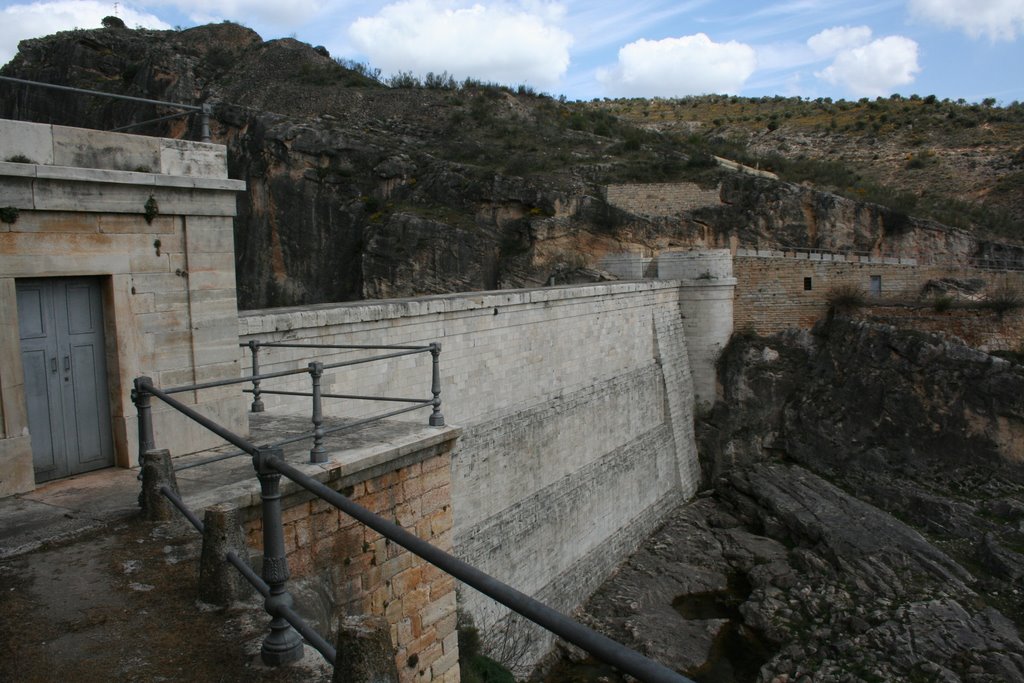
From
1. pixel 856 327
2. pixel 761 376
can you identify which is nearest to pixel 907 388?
pixel 856 327

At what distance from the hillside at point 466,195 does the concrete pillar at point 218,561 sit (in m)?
17.8

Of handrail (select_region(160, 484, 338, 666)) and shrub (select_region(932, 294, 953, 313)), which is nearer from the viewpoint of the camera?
handrail (select_region(160, 484, 338, 666))

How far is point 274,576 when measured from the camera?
3.02 metres

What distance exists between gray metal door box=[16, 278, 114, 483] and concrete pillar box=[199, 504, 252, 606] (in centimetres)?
235

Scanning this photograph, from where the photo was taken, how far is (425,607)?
17.4 ft

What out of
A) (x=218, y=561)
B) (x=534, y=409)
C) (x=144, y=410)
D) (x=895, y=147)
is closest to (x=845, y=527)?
(x=534, y=409)

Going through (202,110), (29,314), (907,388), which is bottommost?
(907,388)

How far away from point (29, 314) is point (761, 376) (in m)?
19.0

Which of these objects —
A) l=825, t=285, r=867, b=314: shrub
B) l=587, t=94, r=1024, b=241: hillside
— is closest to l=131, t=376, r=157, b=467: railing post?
l=825, t=285, r=867, b=314: shrub

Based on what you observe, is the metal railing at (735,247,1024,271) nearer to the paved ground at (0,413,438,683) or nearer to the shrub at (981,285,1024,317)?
the shrub at (981,285,1024,317)

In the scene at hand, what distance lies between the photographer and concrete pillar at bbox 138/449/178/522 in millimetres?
4156

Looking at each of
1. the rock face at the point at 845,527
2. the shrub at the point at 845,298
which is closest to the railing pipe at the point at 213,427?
the rock face at the point at 845,527

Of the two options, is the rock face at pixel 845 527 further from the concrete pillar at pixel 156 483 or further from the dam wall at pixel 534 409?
the concrete pillar at pixel 156 483

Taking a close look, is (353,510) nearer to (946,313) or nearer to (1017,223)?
(946,313)
